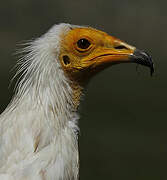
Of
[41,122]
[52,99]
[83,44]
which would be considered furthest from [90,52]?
[41,122]

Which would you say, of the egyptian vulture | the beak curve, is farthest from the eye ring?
the beak curve

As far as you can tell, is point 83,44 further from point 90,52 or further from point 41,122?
point 41,122

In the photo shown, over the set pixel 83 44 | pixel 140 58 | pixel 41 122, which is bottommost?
pixel 41 122

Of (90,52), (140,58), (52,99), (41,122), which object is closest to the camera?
(41,122)

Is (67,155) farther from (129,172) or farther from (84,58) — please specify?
(129,172)

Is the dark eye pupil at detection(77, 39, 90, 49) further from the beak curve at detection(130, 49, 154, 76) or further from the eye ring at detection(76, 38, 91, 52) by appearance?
the beak curve at detection(130, 49, 154, 76)

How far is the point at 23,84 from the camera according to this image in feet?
13.7

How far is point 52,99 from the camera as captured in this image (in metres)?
4.12

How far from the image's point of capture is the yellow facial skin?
4.30 metres

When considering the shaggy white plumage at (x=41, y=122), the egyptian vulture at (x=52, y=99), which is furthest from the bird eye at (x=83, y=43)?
the shaggy white plumage at (x=41, y=122)

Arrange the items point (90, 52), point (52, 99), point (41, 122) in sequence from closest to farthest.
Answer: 1. point (41, 122)
2. point (52, 99)
3. point (90, 52)

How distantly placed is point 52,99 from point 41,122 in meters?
0.23

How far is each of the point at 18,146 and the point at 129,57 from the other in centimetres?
122

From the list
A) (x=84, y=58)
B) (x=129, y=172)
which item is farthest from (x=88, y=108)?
(x=84, y=58)
